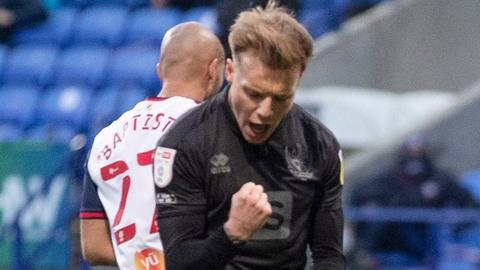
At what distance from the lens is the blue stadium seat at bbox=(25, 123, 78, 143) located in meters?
10.0

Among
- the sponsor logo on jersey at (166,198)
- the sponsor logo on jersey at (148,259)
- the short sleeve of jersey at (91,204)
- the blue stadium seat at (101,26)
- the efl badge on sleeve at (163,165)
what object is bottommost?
the sponsor logo on jersey at (148,259)

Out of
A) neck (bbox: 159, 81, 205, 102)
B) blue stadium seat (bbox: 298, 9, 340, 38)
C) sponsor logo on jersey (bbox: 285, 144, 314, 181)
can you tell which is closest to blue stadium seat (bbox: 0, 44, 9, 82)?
blue stadium seat (bbox: 298, 9, 340, 38)

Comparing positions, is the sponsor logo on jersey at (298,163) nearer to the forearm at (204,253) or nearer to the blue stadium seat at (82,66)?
the forearm at (204,253)

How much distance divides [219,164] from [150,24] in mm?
7953

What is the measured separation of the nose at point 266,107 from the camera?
13.0ft

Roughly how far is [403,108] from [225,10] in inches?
161

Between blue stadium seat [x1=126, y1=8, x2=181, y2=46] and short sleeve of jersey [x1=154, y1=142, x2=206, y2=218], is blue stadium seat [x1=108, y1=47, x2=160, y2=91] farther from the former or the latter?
short sleeve of jersey [x1=154, y1=142, x2=206, y2=218]

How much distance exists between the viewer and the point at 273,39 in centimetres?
395

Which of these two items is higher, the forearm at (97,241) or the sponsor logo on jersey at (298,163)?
the sponsor logo on jersey at (298,163)

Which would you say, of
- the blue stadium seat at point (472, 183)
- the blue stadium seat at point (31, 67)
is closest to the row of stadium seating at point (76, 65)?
the blue stadium seat at point (31, 67)

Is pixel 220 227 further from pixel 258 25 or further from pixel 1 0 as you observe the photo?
pixel 1 0

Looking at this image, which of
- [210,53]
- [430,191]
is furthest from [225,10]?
[430,191]

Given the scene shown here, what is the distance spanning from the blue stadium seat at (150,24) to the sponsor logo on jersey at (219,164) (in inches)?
297

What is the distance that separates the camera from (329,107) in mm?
10875
